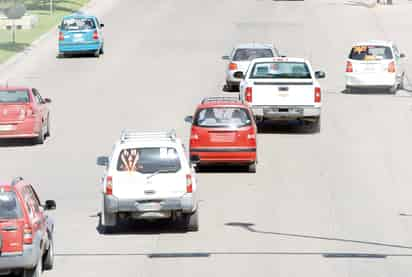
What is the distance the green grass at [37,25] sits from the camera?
56.5 metres

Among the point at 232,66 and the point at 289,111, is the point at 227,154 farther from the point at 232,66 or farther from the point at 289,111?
the point at 232,66

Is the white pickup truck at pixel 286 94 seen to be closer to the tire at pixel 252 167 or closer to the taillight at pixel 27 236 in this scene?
the tire at pixel 252 167

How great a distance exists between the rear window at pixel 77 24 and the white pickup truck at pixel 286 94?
21145mm

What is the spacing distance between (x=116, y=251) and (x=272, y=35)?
141 feet

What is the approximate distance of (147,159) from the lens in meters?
21.1

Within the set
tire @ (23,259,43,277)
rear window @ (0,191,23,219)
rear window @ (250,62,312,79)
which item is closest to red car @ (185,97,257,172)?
rear window @ (250,62,312,79)

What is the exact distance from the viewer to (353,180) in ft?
89.7

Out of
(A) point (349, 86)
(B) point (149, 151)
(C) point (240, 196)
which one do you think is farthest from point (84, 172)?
(A) point (349, 86)

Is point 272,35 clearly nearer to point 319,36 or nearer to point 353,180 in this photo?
point 319,36

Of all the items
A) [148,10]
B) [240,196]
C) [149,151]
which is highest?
[149,151]

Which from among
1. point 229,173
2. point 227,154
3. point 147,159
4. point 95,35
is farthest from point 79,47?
point 147,159

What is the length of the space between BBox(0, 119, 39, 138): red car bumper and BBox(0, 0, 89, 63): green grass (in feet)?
63.7

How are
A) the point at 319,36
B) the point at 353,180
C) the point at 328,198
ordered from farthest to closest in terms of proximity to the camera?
the point at 319,36 → the point at 353,180 → the point at 328,198

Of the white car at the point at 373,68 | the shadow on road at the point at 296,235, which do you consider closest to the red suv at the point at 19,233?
the shadow on road at the point at 296,235
